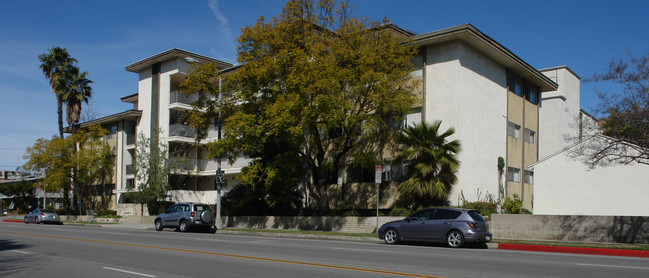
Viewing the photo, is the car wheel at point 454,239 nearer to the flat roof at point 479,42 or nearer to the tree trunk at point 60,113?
the flat roof at point 479,42

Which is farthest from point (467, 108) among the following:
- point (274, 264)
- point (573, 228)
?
point (274, 264)

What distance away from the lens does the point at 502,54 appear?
30.0 metres

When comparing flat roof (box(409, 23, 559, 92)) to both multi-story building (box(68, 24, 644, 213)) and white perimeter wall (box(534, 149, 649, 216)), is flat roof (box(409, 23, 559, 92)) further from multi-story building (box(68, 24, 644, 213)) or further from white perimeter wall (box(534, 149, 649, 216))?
white perimeter wall (box(534, 149, 649, 216))

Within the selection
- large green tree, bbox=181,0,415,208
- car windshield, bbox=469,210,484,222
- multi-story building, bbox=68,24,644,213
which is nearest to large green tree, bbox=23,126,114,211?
multi-story building, bbox=68,24,644,213

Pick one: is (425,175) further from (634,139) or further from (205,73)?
(205,73)

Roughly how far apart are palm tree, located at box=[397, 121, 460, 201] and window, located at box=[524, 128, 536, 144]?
10.6 metres

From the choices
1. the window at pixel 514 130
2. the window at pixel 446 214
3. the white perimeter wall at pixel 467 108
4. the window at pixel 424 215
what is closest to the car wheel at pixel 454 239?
the window at pixel 446 214

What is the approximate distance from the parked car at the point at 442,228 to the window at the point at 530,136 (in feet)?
57.9

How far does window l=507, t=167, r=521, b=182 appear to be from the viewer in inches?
1245

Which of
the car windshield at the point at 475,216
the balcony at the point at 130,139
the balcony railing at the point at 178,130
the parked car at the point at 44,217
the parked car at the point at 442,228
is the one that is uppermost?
the balcony railing at the point at 178,130

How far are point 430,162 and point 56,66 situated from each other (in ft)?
127

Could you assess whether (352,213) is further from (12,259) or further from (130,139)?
(130,139)

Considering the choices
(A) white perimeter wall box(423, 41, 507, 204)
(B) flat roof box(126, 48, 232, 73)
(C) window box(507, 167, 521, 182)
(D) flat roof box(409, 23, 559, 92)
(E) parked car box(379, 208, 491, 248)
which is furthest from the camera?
(B) flat roof box(126, 48, 232, 73)

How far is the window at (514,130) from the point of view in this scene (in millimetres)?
32328
